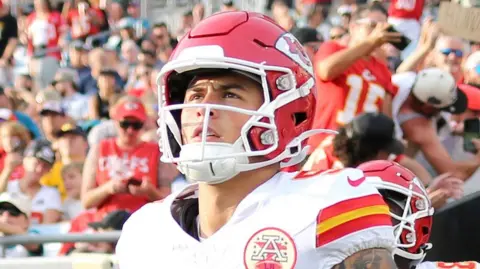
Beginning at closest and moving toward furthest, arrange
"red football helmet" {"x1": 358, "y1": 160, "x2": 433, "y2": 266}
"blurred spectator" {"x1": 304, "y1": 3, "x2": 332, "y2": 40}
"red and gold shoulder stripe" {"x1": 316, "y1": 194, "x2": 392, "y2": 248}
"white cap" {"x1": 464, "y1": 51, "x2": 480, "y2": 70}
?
"red and gold shoulder stripe" {"x1": 316, "y1": 194, "x2": 392, "y2": 248}, "red football helmet" {"x1": 358, "y1": 160, "x2": 433, "y2": 266}, "white cap" {"x1": 464, "y1": 51, "x2": 480, "y2": 70}, "blurred spectator" {"x1": 304, "y1": 3, "x2": 332, "y2": 40}

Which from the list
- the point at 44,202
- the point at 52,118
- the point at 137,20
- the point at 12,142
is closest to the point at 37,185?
the point at 44,202

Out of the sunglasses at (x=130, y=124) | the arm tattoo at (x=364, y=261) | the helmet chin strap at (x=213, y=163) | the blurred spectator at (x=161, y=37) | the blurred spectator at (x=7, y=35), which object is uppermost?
the helmet chin strap at (x=213, y=163)

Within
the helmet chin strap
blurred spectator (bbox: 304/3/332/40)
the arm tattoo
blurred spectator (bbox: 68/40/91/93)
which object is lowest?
blurred spectator (bbox: 68/40/91/93)

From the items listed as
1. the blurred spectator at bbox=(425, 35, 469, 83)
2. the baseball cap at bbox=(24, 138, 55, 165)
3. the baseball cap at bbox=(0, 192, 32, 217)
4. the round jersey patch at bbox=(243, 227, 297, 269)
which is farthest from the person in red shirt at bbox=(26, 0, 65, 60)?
the round jersey patch at bbox=(243, 227, 297, 269)

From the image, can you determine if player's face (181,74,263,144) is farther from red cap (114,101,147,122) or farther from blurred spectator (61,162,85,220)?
blurred spectator (61,162,85,220)

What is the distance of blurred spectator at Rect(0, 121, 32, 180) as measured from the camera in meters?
6.95

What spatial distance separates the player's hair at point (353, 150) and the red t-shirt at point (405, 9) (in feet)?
4.47

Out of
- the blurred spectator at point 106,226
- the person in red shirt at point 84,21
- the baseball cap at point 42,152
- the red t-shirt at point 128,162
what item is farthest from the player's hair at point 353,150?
the person in red shirt at point 84,21

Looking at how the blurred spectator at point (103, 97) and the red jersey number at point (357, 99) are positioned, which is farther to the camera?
the blurred spectator at point (103, 97)

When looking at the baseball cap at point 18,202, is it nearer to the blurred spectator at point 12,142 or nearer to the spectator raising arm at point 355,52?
the blurred spectator at point 12,142

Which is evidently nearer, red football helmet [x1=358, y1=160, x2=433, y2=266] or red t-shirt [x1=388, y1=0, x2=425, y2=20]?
red football helmet [x1=358, y1=160, x2=433, y2=266]

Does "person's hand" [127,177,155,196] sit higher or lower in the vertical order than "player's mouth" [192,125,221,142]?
lower

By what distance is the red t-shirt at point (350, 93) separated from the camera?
506cm

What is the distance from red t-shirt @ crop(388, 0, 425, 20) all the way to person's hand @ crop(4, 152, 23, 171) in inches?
106
